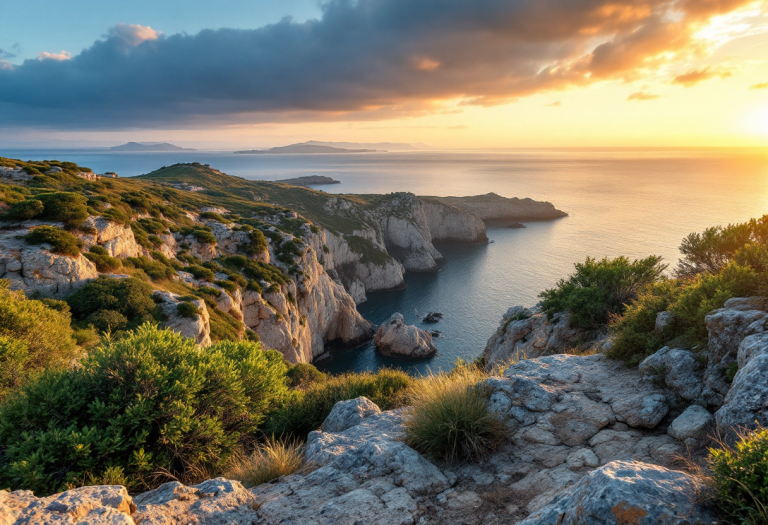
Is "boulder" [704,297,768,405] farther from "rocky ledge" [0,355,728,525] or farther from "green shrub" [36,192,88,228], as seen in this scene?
"green shrub" [36,192,88,228]

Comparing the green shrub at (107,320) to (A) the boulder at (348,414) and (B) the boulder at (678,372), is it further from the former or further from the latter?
(B) the boulder at (678,372)

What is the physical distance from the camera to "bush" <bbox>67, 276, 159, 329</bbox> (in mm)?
18000

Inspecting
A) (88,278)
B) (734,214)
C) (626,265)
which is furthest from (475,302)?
(734,214)

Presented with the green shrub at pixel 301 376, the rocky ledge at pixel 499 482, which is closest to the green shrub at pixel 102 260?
the green shrub at pixel 301 376

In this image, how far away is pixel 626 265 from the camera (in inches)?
647

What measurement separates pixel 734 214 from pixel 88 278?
6196 inches

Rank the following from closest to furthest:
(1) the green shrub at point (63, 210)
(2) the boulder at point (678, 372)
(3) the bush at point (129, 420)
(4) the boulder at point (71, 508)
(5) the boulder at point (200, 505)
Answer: (4) the boulder at point (71, 508), (5) the boulder at point (200, 505), (3) the bush at point (129, 420), (2) the boulder at point (678, 372), (1) the green shrub at point (63, 210)

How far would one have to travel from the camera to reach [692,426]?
252 inches

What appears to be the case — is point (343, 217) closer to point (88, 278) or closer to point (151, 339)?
point (88, 278)

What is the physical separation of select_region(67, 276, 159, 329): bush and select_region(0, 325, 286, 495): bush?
11.9 meters

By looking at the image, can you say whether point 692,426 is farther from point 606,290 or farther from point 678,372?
point 606,290

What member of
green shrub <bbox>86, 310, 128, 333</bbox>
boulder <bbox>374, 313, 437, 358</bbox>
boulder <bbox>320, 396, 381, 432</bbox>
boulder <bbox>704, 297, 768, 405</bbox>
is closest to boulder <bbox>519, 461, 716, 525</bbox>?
boulder <bbox>704, 297, 768, 405</bbox>

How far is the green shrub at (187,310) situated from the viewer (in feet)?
69.8

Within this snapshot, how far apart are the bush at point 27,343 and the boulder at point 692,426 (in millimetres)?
14096
